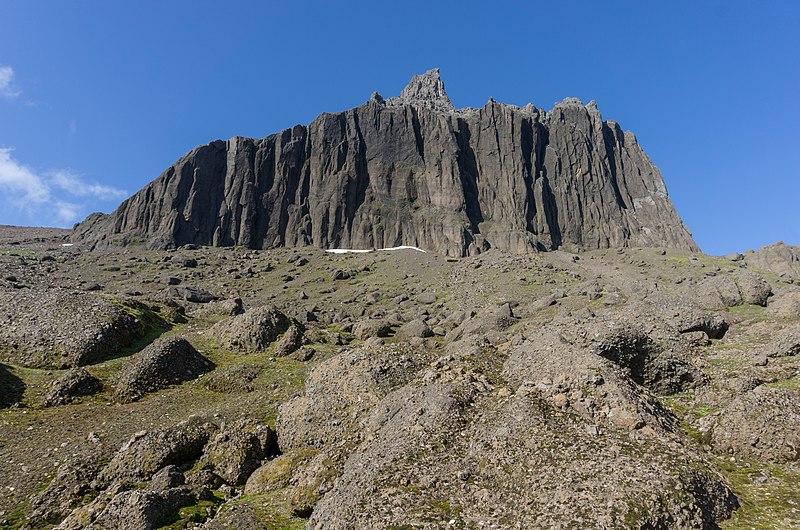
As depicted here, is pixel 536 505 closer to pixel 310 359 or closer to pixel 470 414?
pixel 470 414

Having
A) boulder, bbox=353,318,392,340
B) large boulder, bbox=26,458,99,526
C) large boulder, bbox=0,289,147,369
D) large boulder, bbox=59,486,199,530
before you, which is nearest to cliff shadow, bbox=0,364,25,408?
large boulder, bbox=0,289,147,369

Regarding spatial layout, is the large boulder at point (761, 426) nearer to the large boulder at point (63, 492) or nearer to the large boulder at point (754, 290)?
the large boulder at point (63, 492)

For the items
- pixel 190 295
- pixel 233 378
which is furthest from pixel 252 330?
pixel 190 295

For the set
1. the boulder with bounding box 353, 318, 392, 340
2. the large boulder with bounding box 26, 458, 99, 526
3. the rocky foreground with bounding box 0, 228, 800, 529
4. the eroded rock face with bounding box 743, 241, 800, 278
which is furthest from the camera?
the eroded rock face with bounding box 743, 241, 800, 278

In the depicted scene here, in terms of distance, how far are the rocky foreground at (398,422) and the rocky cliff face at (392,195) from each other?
131 metres

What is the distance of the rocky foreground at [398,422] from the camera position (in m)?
12.2

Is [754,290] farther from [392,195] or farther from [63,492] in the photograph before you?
[392,195]

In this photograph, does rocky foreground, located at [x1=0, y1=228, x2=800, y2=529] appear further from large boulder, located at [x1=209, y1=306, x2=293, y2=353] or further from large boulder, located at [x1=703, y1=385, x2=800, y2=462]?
large boulder, located at [x1=209, y1=306, x2=293, y2=353]

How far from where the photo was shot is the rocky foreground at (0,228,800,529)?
40.0 ft

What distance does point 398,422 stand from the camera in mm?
17109

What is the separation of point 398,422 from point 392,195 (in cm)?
16825


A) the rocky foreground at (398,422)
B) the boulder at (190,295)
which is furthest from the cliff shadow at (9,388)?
the boulder at (190,295)

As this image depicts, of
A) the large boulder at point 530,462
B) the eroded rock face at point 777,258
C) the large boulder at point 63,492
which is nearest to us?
the large boulder at point 530,462

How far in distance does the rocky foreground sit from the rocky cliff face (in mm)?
130981
